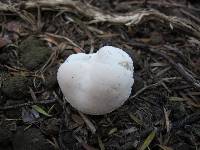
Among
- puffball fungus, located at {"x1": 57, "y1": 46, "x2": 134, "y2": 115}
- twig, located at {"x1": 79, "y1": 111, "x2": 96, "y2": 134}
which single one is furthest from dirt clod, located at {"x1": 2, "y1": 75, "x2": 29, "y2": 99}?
twig, located at {"x1": 79, "y1": 111, "x2": 96, "y2": 134}

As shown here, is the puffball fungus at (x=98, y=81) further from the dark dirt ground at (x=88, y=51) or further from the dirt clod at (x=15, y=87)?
the dirt clod at (x=15, y=87)

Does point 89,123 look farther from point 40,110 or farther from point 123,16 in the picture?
point 123,16

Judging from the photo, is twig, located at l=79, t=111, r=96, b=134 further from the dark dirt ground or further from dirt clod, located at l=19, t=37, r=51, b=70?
dirt clod, located at l=19, t=37, r=51, b=70

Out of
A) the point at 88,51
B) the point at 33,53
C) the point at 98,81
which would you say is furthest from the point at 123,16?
the point at 98,81

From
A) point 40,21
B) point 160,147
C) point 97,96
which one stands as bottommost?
point 160,147

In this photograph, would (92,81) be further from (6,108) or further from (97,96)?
(6,108)

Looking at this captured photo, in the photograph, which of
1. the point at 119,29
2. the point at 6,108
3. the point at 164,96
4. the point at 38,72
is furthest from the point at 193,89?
the point at 6,108
